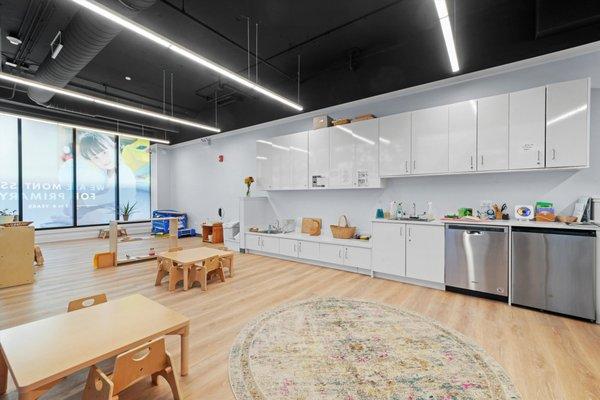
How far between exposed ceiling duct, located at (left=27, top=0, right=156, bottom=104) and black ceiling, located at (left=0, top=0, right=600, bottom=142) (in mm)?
244

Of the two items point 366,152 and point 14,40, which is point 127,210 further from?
point 366,152

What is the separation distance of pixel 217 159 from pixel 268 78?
12.8 feet

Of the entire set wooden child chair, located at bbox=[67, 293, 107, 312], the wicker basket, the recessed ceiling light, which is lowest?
wooden child chair, located at bbox=[67, 293, 107, 312]

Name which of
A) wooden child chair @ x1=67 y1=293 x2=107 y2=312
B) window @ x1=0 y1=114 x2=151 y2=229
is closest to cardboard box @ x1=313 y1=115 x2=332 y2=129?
wooden child chair @ x1=67 y1=293 x2=107 y2=312

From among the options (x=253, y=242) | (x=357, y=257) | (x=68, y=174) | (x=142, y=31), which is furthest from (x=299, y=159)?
(x=68, y=174)

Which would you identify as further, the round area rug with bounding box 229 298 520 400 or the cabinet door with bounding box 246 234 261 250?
the cabinet door with bounding box 246 234 261 250

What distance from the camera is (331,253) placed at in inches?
205

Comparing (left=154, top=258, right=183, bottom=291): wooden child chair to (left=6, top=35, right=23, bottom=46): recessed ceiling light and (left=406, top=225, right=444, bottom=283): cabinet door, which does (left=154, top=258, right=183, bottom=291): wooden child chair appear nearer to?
(left=406, top=225, right=444, bottom=283): cabinet door

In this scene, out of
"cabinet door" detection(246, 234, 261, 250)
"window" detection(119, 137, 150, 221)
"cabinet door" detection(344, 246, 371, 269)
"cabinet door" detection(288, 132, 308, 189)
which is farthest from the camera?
"window" detection(119, 137, 150, 221)

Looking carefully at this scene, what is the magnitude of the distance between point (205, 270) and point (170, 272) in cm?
53

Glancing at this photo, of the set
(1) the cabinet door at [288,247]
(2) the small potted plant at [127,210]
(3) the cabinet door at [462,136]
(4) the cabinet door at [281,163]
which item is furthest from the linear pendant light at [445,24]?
(2) the small potted plant at [127,210]

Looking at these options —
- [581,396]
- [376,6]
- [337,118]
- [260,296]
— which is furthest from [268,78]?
[581,396]

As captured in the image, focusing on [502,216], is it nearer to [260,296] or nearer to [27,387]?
[260,296]

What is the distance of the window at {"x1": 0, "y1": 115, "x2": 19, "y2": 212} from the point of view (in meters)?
7.23
